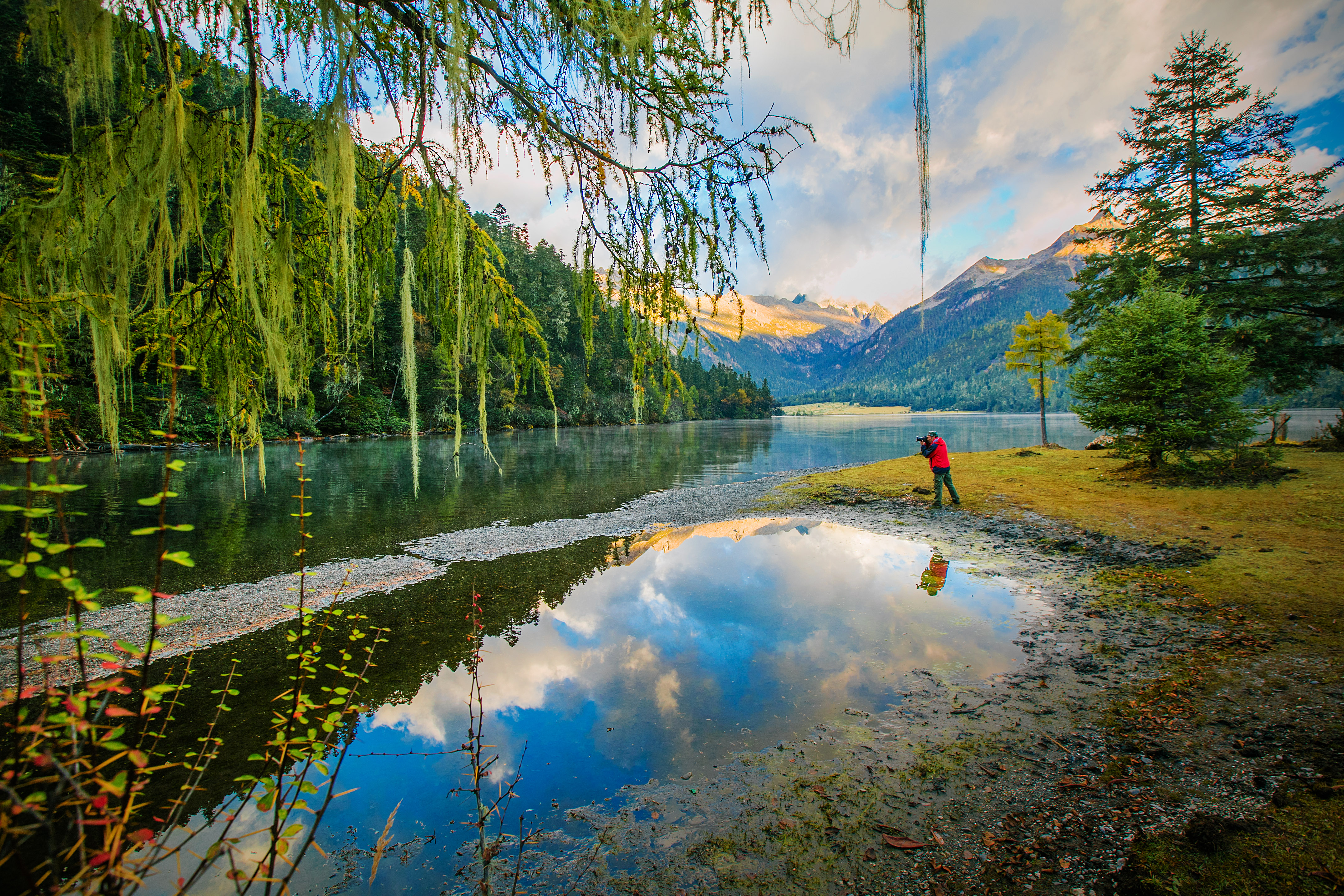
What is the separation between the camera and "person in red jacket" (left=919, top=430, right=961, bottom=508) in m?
14.9

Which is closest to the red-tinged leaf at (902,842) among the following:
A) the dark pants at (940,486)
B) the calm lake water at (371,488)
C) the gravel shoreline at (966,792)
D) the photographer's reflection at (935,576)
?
the gravel shoreline at (966,792)

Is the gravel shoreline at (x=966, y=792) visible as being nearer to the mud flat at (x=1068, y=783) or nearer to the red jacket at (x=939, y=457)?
the mud flat at (x=1068, y=783)

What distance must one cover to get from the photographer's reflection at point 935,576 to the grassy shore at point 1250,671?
273cm

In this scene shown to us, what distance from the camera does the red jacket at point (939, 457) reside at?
1489 cm

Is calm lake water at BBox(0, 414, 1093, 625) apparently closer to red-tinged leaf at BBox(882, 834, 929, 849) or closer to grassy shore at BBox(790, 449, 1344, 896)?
red-tinged leaf at BBox(882, 834, 929, 849)

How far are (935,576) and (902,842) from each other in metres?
6.69

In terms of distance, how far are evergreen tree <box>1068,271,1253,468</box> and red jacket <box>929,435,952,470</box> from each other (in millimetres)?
4721

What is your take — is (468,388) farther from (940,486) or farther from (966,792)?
(940,486)

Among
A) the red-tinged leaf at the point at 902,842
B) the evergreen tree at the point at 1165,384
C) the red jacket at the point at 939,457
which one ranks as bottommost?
the red-tinged leaf at the point at 902,842

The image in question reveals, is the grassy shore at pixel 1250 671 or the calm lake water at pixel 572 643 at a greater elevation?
the grassy shore at pixel 1250 671

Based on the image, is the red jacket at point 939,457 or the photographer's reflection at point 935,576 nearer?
the photographer's reflection at point 935,576

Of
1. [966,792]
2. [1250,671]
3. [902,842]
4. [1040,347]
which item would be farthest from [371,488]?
[1040,347]

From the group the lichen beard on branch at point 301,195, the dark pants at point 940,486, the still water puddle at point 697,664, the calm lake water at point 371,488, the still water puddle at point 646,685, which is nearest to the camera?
the lichen beard on branch at point 301,195

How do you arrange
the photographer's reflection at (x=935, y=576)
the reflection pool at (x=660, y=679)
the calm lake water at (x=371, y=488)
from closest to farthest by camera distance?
1. the reflection pool at (x=660, y=679)
2. the photographer's reflection at (x=935, y=576)
3. the calm lake water at (x=371, y=488)
